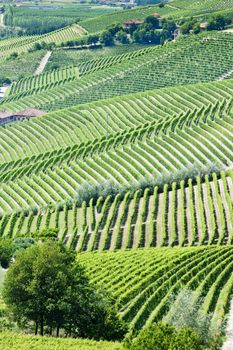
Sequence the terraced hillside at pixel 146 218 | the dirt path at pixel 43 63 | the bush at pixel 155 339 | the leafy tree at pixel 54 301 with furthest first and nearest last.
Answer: the dirt path at pixel 43 63 < the terraced hillside at pixel 146 218 < the leafy tree at pixel 54 301 < the bush at pixel 155 339

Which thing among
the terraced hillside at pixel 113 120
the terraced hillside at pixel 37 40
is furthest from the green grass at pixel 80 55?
the terraced hillside at pixel 113 120

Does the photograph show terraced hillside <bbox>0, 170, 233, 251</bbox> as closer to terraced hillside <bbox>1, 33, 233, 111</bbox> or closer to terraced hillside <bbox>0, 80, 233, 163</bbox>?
terraced hillside <bbox>0, 80, 233, 163</bbox>

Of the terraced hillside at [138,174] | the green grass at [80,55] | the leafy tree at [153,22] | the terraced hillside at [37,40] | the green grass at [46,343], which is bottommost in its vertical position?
the terraced hillside at [37,40]

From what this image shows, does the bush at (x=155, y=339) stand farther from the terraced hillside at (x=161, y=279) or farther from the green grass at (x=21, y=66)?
the green grass at (x=21, y=66)

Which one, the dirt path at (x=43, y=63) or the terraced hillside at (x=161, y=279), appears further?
the dirt path at (x=43, y=63)

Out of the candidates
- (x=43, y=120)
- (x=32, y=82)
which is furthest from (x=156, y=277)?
(x=32, y=82)

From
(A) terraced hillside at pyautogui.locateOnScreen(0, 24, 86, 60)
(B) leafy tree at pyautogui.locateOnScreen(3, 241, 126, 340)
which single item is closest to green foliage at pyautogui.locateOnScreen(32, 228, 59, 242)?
(B) leafy tree at pyautogui.locateOnScreen(3, 241, 126, 340)

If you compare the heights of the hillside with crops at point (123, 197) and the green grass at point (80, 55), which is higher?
the hillside with crops at point (123, 197)

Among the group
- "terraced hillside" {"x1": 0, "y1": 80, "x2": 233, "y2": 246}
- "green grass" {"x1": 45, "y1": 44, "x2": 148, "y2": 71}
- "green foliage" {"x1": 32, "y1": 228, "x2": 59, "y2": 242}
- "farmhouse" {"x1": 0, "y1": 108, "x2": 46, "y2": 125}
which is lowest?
"green grass" {"x1": 45, "y1": 44, "x2": 148, "y2": 71}
